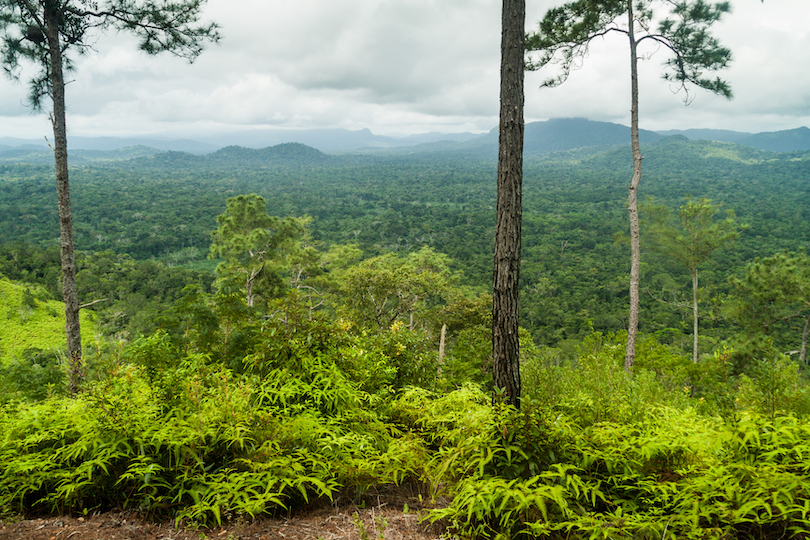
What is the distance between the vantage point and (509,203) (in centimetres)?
292

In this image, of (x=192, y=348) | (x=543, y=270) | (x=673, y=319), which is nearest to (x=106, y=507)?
(x=192, y=348)

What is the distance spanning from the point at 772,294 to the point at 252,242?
18.6 m

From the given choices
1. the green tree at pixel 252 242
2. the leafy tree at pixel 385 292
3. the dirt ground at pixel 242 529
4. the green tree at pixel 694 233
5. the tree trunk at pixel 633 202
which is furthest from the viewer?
the green tree at pixel 694 233

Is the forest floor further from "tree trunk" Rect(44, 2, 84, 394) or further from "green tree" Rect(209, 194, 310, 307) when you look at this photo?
"green tree" Rect(209, 194, 310, 307)

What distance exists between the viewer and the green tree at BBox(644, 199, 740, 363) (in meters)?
15.3

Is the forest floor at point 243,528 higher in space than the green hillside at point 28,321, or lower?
higher

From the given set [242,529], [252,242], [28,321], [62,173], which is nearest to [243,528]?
[242,529]

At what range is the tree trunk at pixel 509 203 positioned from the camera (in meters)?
2.95

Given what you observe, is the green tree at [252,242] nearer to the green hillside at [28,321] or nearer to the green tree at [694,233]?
the green hillside at [28,321]

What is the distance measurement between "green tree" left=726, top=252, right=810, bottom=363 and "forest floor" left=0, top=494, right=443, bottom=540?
1597cm

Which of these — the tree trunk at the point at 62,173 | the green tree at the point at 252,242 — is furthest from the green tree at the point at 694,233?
the tree trunk at the point at 62,173

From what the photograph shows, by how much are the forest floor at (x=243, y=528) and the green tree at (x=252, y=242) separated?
12989mm

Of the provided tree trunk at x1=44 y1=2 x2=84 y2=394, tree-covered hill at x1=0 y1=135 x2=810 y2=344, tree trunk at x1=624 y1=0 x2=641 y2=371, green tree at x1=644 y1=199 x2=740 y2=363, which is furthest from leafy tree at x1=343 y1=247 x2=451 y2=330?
green tree at x1=644 y1=199 x2=740 y2=363

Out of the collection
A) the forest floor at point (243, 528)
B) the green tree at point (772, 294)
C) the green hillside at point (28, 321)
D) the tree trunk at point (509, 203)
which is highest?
the tree trunk at point (509, 203)
